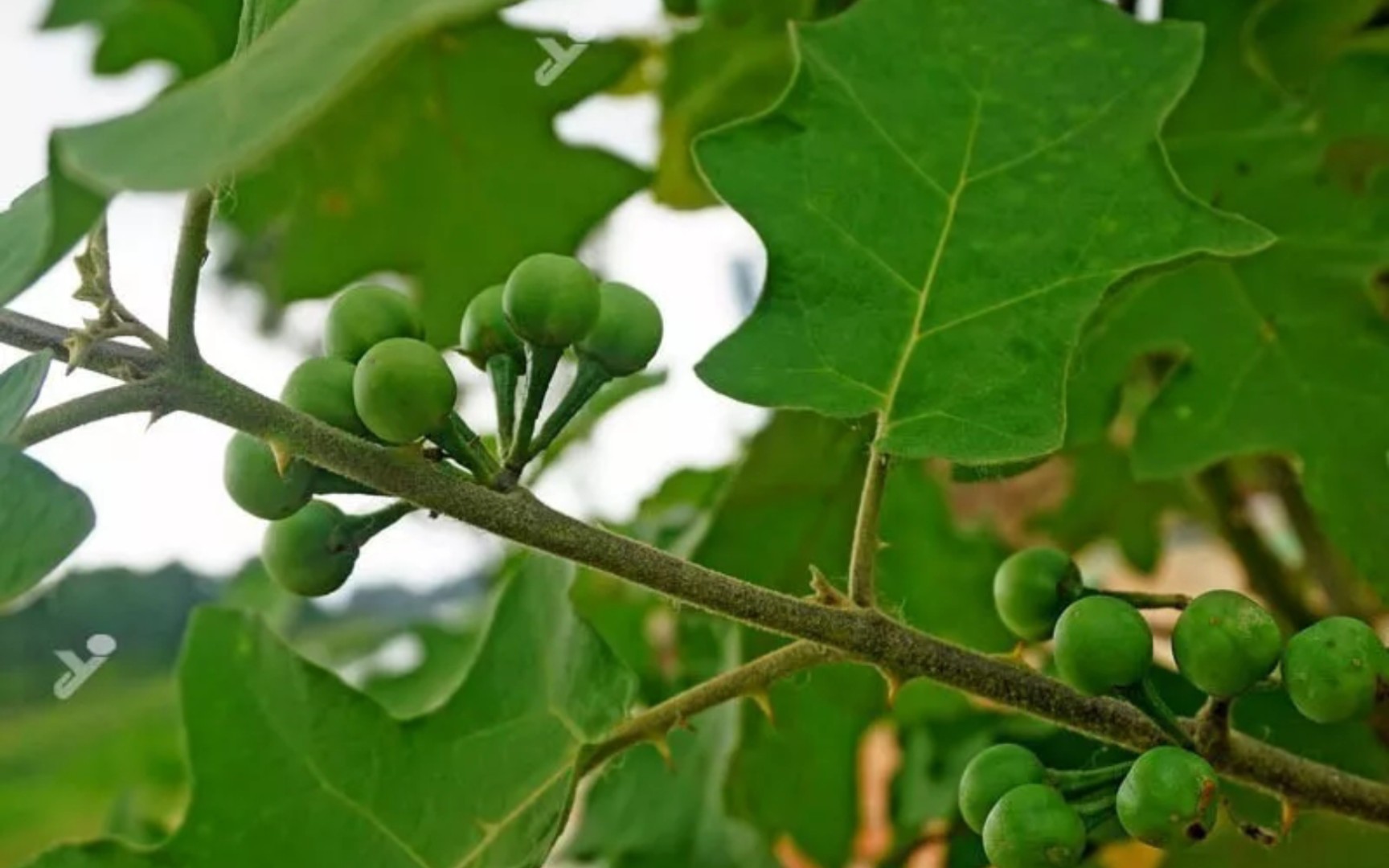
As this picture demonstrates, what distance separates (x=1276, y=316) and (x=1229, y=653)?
45 centimetres

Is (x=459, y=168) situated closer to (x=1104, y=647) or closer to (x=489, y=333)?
(x=489, y=333)

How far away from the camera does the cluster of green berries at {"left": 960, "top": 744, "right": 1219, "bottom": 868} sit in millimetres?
621

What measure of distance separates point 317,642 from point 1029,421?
1.35m

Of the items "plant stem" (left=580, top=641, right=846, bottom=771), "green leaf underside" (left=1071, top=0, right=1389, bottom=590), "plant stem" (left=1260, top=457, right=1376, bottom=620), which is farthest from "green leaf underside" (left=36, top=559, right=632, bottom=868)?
"plant stem" (left=1260, top=457, right=1376, bottom=620)

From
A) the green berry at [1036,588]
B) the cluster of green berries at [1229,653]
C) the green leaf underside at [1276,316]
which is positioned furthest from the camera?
the green leaf underside at [1276,316]

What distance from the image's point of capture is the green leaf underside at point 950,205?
2.42ft

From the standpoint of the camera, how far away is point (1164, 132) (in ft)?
3.67

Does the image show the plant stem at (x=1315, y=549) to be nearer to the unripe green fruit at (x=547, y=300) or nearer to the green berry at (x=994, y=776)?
the green berry at (x=994, y=776)

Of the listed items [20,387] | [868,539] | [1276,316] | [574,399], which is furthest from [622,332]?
[1276,316]

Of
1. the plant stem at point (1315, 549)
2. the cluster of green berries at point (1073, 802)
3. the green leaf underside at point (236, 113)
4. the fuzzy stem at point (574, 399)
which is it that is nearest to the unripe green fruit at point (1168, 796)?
the cluster of green berries at point (1073, 802)

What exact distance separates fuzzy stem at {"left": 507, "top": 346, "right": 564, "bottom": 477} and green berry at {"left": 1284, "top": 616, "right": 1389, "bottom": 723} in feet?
1.08

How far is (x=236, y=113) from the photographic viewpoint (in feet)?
1.47

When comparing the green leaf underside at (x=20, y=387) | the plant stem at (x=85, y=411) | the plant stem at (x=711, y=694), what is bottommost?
the plant stem at (x=711, y=694)

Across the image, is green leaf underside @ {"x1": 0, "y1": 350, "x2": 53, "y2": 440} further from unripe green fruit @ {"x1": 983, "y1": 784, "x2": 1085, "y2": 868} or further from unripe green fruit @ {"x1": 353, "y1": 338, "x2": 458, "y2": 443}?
unripe green fruit @ {"x1": 983, "y1": 784, "x2": 1085, "y2": 868}
